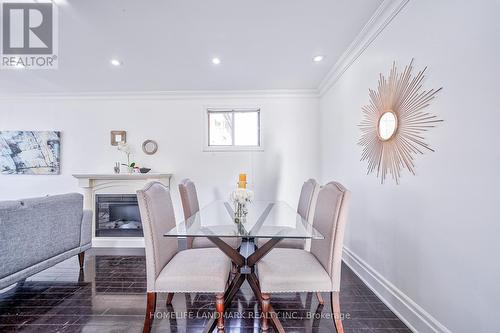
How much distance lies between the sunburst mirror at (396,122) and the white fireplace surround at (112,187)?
3073 millimetres

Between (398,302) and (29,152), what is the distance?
18.8 feet

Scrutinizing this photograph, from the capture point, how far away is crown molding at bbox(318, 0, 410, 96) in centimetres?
179

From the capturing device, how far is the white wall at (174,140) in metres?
3.80

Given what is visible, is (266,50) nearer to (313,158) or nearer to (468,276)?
(313,158)

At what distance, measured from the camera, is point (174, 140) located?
386 cm

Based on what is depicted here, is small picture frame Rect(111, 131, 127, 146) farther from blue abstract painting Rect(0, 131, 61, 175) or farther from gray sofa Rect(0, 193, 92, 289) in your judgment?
gray sofa Rect(0, 193, 92, 289)

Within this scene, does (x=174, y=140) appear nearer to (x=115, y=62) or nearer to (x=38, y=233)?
(x=115, y=62)

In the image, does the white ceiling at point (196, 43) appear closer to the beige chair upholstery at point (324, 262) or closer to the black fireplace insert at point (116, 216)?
the beige chair upholstery at point (324, 262)

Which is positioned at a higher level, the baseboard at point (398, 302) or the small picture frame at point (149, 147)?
the small picture frame at point (149, 147)

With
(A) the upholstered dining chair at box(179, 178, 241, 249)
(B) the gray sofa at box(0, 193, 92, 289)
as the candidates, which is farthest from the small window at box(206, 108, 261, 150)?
(B) the gray sofa at box(0, 193, 92, 289)

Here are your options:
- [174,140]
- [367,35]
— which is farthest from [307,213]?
[174,140]

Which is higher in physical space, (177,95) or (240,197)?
(177,95)

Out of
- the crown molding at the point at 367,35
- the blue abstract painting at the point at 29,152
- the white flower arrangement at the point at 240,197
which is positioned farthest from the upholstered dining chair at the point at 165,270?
the blue abstract painting at the point at 29,152

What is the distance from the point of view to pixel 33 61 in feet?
8.93
